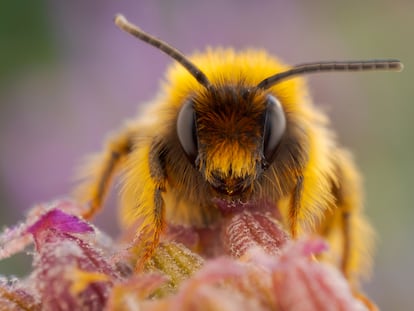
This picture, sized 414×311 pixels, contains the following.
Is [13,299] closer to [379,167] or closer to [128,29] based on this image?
[128,29]

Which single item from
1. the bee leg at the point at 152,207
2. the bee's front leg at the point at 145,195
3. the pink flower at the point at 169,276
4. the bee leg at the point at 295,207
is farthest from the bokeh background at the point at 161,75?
the pink flower at the point at 169,276

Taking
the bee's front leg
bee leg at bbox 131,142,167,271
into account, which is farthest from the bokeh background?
bee leg at bbox 131,142,167,271

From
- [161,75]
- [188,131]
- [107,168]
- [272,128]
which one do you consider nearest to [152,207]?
[188,131]

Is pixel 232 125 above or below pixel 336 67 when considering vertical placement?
below

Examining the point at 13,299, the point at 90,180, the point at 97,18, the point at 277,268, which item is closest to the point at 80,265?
the point at 13,299

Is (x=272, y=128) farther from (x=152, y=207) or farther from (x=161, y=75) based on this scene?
(x=161, y=75)

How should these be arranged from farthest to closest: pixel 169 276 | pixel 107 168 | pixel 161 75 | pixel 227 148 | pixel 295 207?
1. pixel 161 75
2. pixel 107 168
3. pixel 295 207
4. pixel 227 148
5. pixel 169 276
